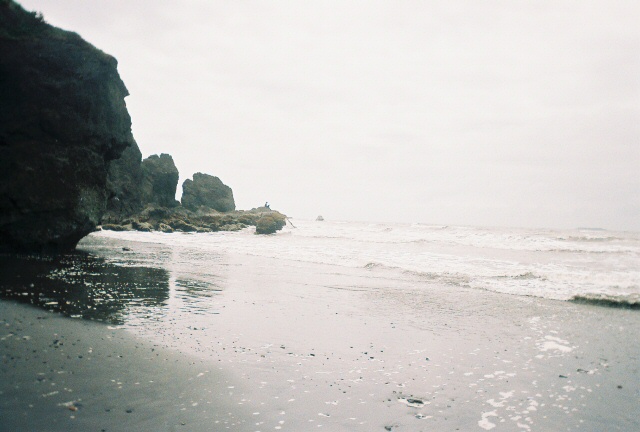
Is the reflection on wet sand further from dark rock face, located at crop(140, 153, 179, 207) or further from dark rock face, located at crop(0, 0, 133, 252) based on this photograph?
dark rock face, located at crop(140, 153, 179, 207)

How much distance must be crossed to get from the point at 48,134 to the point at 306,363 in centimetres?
1447

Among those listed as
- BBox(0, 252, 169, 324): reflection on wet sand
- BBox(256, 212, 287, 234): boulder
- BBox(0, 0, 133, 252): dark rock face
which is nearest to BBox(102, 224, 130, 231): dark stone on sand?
BBox(256, 212, 287, 234): boulder

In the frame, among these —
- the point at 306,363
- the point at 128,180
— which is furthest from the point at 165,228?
the point at 306,363

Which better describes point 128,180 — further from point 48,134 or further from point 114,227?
point 48,134

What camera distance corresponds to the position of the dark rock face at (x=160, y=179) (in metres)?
63.5

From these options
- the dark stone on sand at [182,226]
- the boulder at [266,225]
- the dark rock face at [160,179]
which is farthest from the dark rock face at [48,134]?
the dark rock face at [160,179]

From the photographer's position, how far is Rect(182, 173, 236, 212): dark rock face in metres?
73.4

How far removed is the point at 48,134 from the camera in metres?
13.9

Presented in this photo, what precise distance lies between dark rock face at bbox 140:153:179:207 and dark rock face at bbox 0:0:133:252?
164ft

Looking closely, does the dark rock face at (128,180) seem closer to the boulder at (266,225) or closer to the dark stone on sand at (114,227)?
the dark stone on sand at (114,227)

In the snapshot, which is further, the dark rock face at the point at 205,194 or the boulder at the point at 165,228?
the dark rock face at the point at 205,194

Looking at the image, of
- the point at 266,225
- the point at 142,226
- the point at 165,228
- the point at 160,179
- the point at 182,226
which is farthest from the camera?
the point at 160,179

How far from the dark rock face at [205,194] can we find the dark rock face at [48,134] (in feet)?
188

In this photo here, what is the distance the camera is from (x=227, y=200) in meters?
76.9
